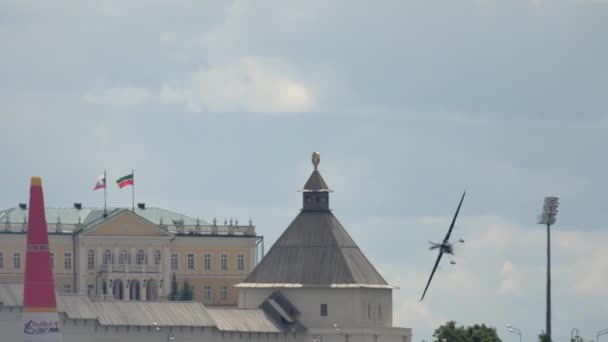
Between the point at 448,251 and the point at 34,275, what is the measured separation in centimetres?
2722

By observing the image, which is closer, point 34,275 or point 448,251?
point 448,251

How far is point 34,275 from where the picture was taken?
656ft

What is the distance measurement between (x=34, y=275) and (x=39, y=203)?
4.34m

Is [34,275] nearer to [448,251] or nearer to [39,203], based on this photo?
[39,203]

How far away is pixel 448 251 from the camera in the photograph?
188 meters

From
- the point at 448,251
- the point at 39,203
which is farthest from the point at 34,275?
the point at 448,251

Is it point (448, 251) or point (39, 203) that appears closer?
point (448, 251)

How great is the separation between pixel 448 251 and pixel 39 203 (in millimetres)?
27024

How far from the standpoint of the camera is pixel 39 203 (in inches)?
7869
